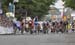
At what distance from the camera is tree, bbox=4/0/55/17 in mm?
57156

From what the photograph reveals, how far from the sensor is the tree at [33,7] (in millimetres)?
57156

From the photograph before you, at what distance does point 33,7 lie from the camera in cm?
5944

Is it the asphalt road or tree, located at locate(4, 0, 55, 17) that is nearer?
the asphalt road

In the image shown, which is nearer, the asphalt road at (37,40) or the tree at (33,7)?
the asphalt road at (37,40)

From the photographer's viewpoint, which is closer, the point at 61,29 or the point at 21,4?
the point at 61,29

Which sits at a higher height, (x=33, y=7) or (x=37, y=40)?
(x=33, y=7)

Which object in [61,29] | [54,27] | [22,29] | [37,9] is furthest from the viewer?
[37,9]

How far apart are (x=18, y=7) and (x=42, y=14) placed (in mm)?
12365

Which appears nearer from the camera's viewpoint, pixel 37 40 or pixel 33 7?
pixel 37 40

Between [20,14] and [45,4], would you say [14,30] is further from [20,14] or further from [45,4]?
[45,4]

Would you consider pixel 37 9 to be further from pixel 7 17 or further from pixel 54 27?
pixel 7 17

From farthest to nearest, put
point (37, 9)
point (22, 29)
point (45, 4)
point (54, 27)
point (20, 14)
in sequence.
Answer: point (45, 4) → point (37, 9) → point (20, 14) → point (54, 27) → point (22, 29)

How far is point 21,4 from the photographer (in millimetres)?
57562

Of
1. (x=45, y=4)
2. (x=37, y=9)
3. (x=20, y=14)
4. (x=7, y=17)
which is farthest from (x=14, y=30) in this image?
(x=45, y=4)
